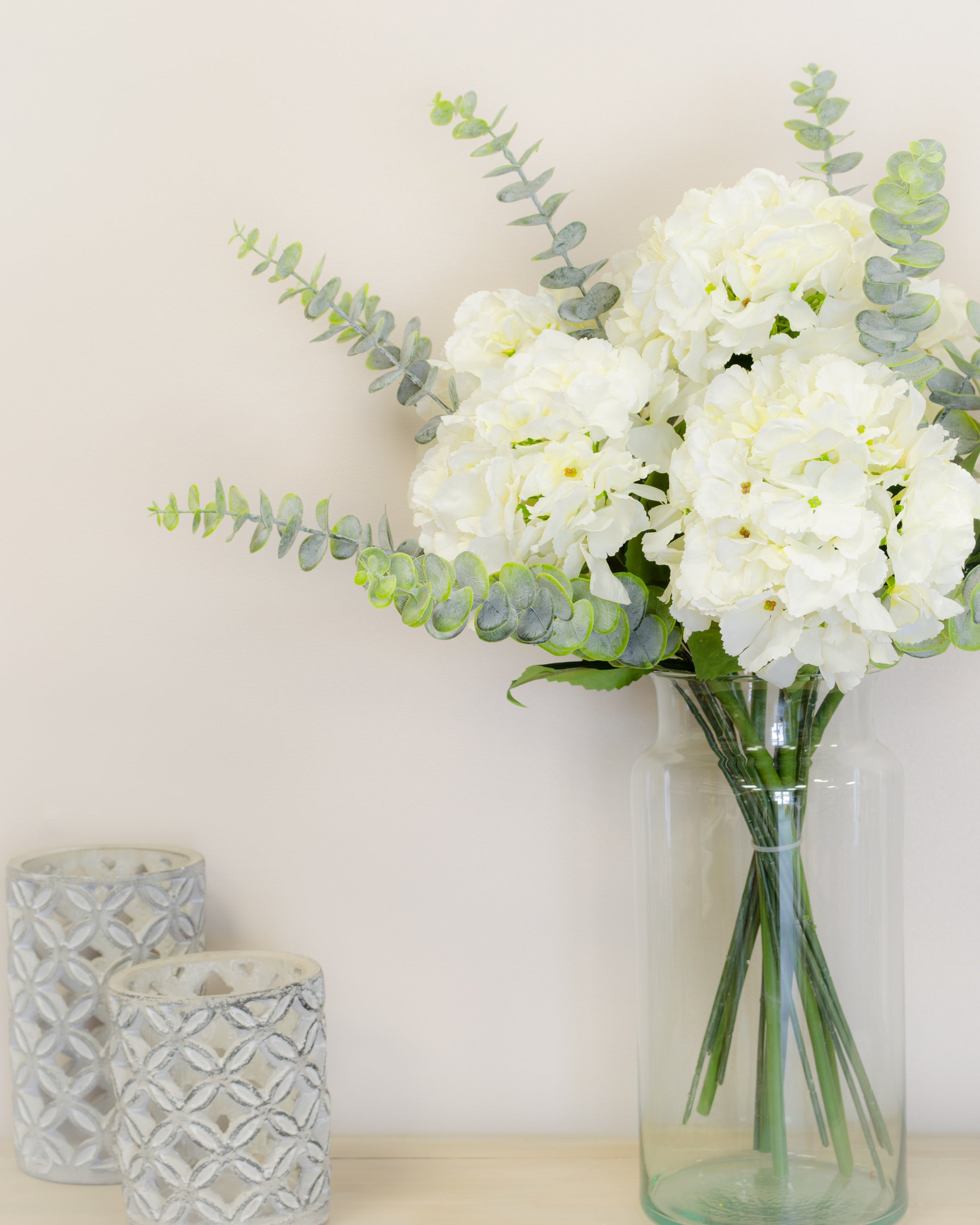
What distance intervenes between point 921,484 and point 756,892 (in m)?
0.28

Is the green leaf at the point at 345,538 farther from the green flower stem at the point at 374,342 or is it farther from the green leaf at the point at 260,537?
the green flower stem at the point at 374,342

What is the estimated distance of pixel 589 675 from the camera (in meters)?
0.71

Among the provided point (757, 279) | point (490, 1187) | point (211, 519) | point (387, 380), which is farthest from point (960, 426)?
point (490, 1187)

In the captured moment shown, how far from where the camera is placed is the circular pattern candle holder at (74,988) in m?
0.81

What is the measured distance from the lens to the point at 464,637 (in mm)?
886

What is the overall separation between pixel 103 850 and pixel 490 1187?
0.39 meters

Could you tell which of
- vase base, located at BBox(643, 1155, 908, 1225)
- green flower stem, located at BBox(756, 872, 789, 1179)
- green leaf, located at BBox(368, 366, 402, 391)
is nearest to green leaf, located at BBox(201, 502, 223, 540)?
green leaf, located at BBox(368, 366, 402, 391)

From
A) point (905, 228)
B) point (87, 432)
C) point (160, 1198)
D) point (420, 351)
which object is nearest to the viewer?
point (905, 228)

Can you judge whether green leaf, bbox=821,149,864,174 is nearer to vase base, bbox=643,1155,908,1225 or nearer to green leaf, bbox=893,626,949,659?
green leaf, bbox=893,626,949,659

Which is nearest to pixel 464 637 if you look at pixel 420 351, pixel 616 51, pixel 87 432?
pixel 420 351

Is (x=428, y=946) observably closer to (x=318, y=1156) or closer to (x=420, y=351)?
(x=318, y=1156)

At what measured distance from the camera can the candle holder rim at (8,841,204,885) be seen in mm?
812

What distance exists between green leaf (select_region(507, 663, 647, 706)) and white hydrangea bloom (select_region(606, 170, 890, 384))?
187mm

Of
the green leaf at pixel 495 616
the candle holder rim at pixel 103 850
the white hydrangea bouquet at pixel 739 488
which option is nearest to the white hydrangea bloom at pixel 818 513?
the white hydrangea bouquet at pixel 739 488
